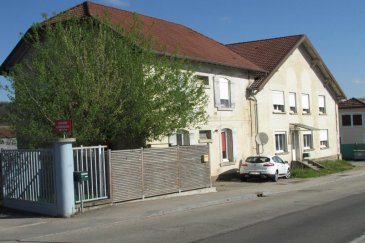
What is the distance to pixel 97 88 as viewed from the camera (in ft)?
54.9

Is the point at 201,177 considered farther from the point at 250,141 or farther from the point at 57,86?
the point at 250,141

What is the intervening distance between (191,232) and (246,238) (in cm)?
136

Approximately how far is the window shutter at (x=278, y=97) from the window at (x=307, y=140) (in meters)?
4.11

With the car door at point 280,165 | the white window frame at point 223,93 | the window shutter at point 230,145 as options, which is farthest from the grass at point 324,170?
the white window frame at point 223,93

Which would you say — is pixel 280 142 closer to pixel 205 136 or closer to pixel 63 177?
pixel 205 136

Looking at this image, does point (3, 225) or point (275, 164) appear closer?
point (3, 225)

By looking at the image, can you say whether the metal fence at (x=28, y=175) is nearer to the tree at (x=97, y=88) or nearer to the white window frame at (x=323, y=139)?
the tree at (x=97, y=88)

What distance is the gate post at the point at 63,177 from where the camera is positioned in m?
13.4

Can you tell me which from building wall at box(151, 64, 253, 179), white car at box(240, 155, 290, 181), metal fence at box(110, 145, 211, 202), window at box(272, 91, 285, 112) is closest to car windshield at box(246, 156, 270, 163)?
white car at box(240, 155, 290, 181)

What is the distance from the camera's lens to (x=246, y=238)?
31.8 ft

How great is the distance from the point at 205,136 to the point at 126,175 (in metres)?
10.3

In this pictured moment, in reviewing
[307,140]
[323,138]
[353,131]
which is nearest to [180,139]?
[307,140]

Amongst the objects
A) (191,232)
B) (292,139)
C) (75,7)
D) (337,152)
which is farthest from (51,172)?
(337,152)

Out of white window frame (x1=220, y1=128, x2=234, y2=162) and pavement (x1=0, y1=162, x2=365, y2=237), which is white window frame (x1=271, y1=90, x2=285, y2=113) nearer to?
white window frame (x1=220, y1=128, x2=234, y2=162)
